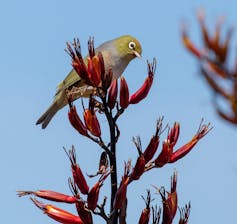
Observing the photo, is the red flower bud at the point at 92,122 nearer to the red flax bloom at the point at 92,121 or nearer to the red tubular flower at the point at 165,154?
the red flax bloom at the point at 92,121

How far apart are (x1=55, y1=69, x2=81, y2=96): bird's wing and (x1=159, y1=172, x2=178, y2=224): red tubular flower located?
591 centimetres

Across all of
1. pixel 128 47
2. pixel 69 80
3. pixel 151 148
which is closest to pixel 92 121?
pixel 151 148

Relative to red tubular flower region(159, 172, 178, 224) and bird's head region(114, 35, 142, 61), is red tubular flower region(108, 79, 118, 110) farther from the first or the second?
bird's head region(114, 35, 142, 61)

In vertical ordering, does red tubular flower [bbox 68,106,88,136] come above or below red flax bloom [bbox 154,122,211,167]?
above

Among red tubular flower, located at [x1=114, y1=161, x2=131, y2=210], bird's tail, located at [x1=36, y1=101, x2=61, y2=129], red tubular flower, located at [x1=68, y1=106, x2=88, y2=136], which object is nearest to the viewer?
red tubular flower, located at [x1=114, y1=161, x2=131, y2=210]

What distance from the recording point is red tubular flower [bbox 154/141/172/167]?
387cm

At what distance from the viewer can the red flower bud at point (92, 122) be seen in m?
3.77

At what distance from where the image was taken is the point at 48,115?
1036cm

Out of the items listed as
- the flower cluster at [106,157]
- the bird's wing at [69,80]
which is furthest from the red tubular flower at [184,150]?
the bird's wing at [69,80]

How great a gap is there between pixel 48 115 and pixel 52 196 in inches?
256

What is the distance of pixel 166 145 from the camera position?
3.91m

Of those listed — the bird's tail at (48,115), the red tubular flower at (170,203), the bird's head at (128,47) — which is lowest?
the red tubular flower at (170,203)

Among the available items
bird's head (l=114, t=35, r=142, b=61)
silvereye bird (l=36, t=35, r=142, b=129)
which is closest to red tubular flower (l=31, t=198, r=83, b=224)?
silvereye bird (l=36, t=35, r=142, b=129)

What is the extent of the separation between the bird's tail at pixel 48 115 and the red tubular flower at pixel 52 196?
6.05m
